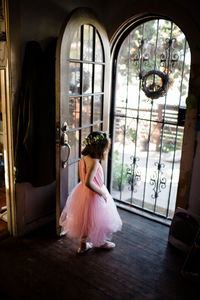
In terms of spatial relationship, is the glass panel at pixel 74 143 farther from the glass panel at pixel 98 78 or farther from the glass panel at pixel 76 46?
Result: the glass panel at pixel 76 46

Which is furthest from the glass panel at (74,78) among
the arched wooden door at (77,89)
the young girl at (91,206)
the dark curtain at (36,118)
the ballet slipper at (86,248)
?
the ballet slipper at (86,248)

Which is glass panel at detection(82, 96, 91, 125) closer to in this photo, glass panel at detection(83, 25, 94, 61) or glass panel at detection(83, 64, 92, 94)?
glass panel at detection(83, 64, 92, 94)

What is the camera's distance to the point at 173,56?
3.15m

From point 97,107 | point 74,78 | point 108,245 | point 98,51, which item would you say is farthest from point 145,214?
point 98,51

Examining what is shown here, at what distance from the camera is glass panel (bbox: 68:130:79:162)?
2.91 metres

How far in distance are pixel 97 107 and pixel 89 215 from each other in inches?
49.2

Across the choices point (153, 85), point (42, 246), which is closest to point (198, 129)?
point (153, 85)

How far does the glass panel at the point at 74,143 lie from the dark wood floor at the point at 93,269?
34.5 inches

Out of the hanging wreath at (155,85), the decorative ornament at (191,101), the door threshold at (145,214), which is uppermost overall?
the hanging wreath at (155,85)

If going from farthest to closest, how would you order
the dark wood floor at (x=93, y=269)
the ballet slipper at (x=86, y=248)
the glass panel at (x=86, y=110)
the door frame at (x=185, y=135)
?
1. the glass panel at (x=86, y=110)
2. the door frame at (x=185, y=135)
3. the ballet slipper at (x=86, y=248)
4. the dark wood floor at (x=93, y=269)

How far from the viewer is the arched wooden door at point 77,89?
8.45 ft

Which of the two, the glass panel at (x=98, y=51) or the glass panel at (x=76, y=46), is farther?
the glass panel at (x=98, y=51)

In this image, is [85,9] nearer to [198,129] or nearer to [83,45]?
[83,45]

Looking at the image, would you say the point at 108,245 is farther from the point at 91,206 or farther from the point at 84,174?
the point at 84,174
